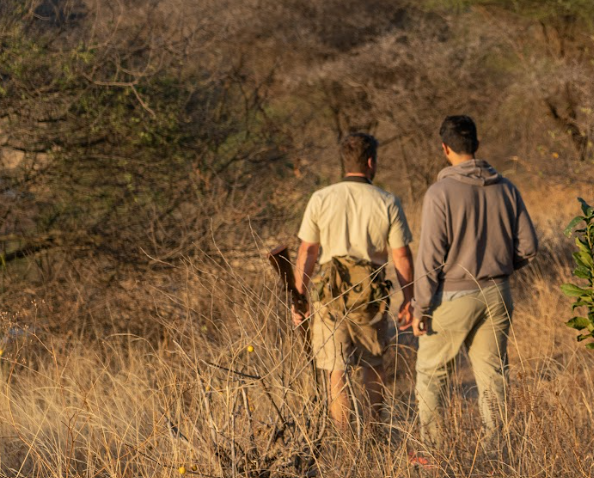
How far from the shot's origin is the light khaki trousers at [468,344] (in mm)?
3637

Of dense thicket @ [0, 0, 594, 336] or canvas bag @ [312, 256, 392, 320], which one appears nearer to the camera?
canvas bag @ [312, 256, 392, 320]

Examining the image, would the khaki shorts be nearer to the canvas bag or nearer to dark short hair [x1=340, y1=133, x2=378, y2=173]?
the canvas bag

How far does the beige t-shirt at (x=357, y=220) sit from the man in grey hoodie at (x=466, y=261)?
0.81 feet

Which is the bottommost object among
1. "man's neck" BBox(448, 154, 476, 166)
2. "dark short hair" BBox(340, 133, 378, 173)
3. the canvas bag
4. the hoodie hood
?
the canvas bag

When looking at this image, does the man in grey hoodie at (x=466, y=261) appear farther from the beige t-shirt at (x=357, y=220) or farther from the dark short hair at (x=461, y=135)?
the beige t-shirt at (x=357, y=220)

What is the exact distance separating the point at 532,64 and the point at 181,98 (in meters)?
9.67

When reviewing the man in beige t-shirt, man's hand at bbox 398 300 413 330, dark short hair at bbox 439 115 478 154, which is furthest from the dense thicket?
dark short hair at bbox 439 115 478 154

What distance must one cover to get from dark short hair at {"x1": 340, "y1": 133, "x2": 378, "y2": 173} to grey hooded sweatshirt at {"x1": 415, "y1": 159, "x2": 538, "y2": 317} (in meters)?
0.41

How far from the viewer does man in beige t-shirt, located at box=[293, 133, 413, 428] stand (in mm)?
3869

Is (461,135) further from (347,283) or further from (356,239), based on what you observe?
(347,283)

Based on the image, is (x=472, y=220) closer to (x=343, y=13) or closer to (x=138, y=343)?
(x=138, y=343)

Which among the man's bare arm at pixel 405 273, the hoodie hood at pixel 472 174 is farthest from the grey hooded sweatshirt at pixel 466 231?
the man's bare arm at pixel 405 273

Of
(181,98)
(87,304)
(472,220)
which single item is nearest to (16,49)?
(181,98)

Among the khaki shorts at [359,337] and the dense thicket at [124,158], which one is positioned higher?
the dense thicket at [124,158]
